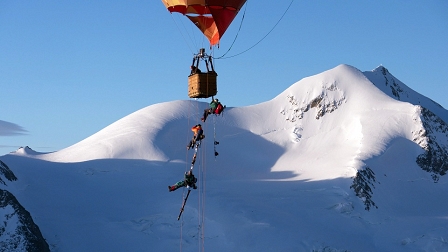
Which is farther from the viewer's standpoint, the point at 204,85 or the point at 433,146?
the point at 433,146

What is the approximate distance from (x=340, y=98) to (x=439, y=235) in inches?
1432

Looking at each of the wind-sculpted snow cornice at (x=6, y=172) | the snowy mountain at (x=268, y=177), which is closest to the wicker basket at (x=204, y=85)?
the snowy mountain at (x=268, y=177)

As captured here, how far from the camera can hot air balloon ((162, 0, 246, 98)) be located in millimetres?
42375

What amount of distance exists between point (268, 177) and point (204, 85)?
57.0 metres

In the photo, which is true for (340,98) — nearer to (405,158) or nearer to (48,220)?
(405,158)

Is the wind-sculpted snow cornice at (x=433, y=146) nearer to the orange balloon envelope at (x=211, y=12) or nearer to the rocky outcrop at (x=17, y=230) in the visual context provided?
the rocky outcrop at (x=17, y=230)

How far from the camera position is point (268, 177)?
98.4m

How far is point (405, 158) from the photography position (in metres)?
102

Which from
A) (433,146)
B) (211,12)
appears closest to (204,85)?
(211,12)

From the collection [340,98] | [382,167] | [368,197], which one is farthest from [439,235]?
[340,98]

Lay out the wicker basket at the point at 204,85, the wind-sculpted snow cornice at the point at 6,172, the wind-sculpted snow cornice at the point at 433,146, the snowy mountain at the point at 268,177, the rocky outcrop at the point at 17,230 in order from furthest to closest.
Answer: the wind-sculpted snow cornice at the point at 433,146 → the wind-sculpted snow cornice at the point at 6,172 → the snowy mountain at the point at 268,177 → the rocky outcrop at the point at 17,230 → the wicker basket at the point at 204,85

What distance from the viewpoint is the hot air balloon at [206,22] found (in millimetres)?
42375

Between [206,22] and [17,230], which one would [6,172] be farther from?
[206,22]

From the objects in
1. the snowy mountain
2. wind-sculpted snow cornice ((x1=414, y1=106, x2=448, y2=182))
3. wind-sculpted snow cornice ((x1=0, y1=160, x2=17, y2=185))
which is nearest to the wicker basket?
the snowy mountain
